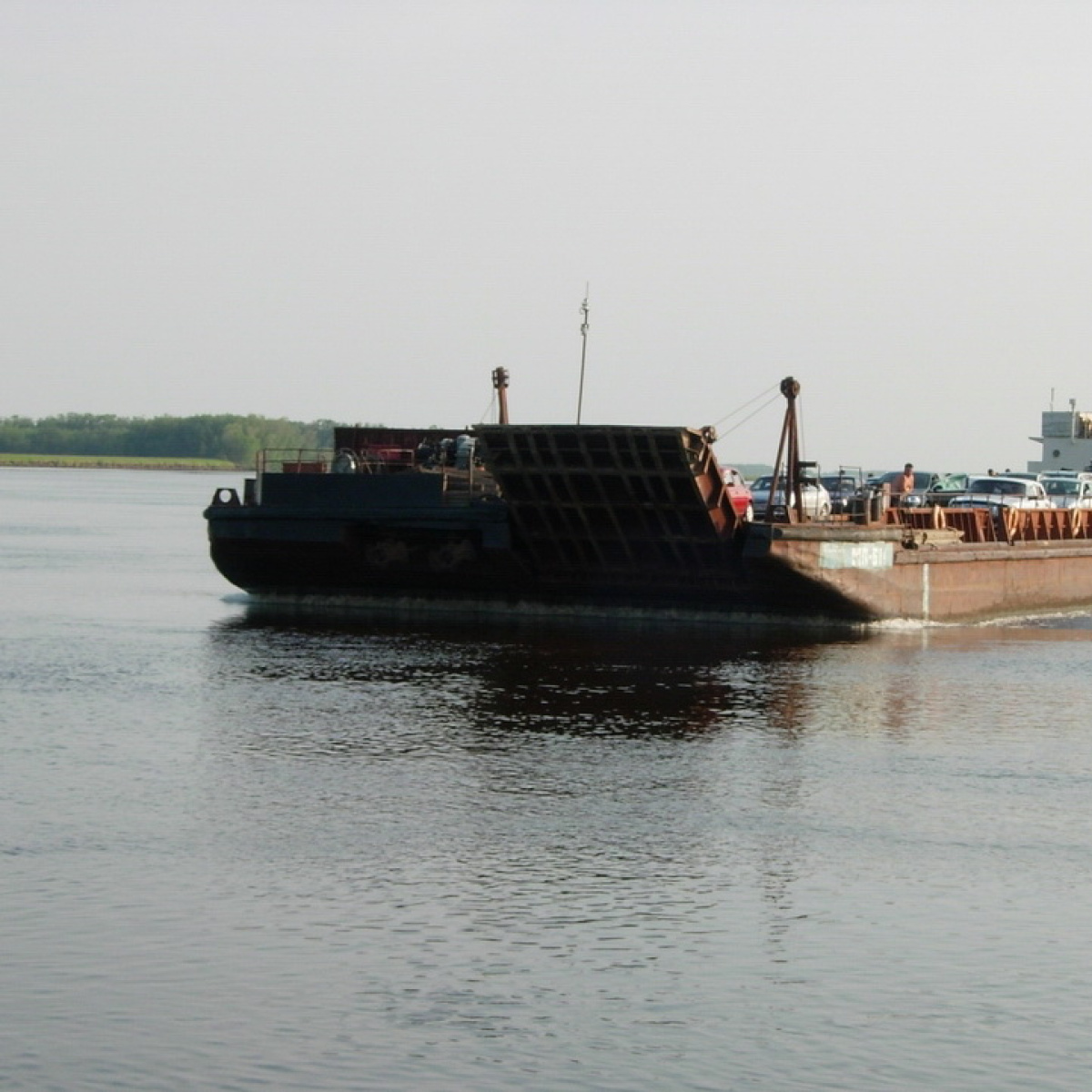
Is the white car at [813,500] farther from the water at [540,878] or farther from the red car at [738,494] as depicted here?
the water at [540,878]

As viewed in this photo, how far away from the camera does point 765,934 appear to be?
13062mm

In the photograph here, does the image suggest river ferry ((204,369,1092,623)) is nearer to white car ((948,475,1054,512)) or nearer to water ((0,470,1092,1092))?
water ((0,470,1092,1092))

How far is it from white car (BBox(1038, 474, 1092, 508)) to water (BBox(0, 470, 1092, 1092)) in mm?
21123

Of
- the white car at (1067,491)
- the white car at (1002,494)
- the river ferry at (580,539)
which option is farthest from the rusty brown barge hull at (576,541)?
the white car at (1067,491)

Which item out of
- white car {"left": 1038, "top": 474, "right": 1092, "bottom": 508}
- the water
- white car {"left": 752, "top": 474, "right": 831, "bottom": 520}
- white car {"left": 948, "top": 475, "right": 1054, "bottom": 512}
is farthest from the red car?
white car {"left": 1038, "top": 474, "right": 1092, "bottom": 508}

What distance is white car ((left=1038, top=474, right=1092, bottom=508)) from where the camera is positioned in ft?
160

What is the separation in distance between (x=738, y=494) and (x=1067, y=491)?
57.4 feet

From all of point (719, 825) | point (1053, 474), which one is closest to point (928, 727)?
point (719, 825)

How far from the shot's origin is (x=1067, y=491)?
50.1 metres

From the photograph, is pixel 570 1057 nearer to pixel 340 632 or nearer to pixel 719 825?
pixel 719 825

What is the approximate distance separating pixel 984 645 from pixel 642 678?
9129 millimetres

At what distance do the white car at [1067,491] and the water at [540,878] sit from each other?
21123mm

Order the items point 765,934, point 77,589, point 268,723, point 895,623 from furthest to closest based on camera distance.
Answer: point 77,589 → point 895,623 → point 268,723 → point 765,934

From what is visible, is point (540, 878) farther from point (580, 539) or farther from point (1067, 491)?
point (1067, 491)
